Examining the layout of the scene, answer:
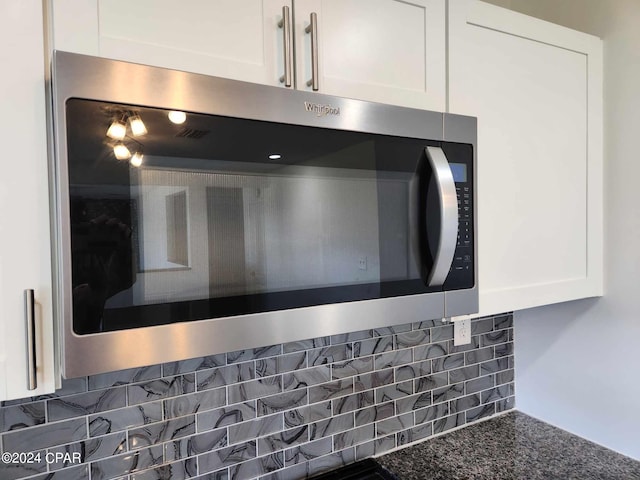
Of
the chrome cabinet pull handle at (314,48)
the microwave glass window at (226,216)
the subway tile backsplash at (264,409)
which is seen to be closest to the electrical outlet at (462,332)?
the subway tile backsplash at (264,409)

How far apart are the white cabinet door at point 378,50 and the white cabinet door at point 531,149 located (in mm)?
55

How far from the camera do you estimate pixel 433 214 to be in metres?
0.92

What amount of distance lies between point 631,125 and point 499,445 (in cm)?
104

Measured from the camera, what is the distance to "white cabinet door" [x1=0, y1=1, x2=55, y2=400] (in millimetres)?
635

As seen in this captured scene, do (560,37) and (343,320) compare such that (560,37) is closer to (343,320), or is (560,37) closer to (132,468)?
(343,320)

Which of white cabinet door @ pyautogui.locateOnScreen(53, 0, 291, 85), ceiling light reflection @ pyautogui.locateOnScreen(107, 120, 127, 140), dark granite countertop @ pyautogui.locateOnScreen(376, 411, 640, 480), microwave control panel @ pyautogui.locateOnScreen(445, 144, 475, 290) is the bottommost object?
dark granite countertop @ pyautogui.locateOnScreen(376, 411, 640, 480)

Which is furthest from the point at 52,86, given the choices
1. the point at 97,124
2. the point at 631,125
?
the point at 631,125

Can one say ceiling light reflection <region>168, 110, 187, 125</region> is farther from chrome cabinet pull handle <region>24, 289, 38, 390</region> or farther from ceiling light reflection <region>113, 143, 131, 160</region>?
chrome cabinet pull handle <region>24, 289, 38, 390</region>

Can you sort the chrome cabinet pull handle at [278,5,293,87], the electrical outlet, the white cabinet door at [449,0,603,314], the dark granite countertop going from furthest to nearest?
the electrical outlet < the dark granite countertop < the white cabinet door at [449,0,603,314] < the chrome cabinet pull handle at [278,5,293,87]

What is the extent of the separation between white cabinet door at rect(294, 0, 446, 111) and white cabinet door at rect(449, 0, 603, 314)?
55 millimetres

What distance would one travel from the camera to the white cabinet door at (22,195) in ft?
2.08
